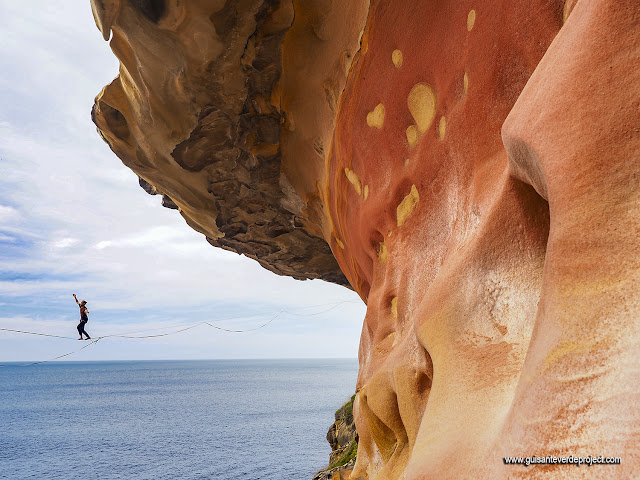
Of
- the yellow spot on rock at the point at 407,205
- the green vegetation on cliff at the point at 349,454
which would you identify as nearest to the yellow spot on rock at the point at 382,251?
the yellow spot on rock at the point at 407,205

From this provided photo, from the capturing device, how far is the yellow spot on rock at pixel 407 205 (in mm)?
4000

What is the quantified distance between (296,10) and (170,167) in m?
3.22

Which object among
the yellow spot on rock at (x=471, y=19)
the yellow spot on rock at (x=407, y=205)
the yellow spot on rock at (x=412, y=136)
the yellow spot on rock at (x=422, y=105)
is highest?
the yellow spot on rock at (x=471, y=19)

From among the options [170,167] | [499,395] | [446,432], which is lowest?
[446,432]

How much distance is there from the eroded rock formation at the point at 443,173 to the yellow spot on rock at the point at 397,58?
1 centimetres

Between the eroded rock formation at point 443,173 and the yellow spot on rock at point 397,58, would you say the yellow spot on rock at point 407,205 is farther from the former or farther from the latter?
the yellow spot on rock at point 397,58

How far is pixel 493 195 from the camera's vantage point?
262 centimetres

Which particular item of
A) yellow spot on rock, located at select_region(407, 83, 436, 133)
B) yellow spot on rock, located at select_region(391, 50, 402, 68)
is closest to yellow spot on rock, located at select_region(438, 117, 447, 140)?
yellow spot on rock, located at select_region(407, 83, 436, 133)

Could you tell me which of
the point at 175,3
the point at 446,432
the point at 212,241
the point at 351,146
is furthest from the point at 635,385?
the point at 212,241

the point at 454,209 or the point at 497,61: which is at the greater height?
the point at 497,61

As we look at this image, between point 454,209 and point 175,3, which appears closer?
point 454,209

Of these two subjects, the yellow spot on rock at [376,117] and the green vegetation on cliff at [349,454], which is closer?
the yellow spot on rock at [376,117]

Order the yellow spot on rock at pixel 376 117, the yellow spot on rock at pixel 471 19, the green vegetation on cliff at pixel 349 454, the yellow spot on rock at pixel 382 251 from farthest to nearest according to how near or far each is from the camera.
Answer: the green vegetation on cliff at pixel 349 454, the yellow spot on rock at pixel 382 251, the yellow spot on rock at pixel 376 117, the yellow spot on rock at pixel 471 19

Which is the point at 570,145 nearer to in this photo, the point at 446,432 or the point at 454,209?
the point at 446,432
